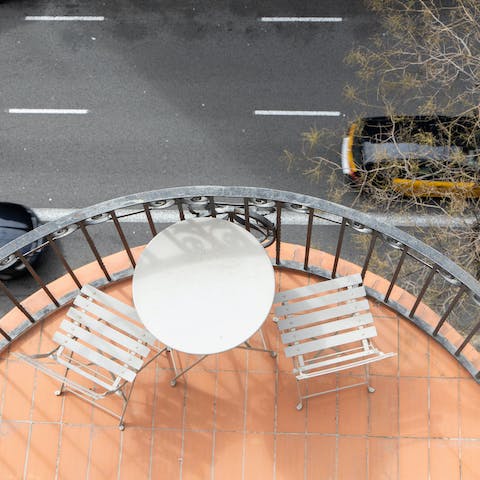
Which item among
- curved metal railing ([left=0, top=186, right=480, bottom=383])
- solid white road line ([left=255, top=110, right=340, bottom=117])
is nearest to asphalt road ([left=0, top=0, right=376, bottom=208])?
solid white road line ([left=255, top=110, right=340, bottom=117])

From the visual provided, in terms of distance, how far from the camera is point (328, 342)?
287 inches

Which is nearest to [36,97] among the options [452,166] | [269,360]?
[452,166]

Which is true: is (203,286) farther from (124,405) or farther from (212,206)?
(124,405)

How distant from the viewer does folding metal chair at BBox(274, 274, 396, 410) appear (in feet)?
23.9

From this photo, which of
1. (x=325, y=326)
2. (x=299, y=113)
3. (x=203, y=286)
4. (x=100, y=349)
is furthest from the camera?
(x=299, y=113)

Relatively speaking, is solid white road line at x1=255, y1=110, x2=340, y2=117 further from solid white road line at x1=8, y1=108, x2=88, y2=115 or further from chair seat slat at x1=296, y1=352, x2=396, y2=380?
chair seat slat at x1=296, y1=352, x2=396, y2=380

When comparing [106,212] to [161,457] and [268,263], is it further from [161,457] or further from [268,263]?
[161,457]

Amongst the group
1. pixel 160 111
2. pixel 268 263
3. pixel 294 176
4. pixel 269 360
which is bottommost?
pixel 294 176

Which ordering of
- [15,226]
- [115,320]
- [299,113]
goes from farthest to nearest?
1. [299,113]
2. [15,226]
3. [115,320]

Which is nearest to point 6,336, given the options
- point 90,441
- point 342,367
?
point 90,441

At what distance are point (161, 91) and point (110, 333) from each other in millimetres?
10037

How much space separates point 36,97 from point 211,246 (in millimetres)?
10891

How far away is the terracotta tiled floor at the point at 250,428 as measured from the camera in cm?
740

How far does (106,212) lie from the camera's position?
672 centimetres
